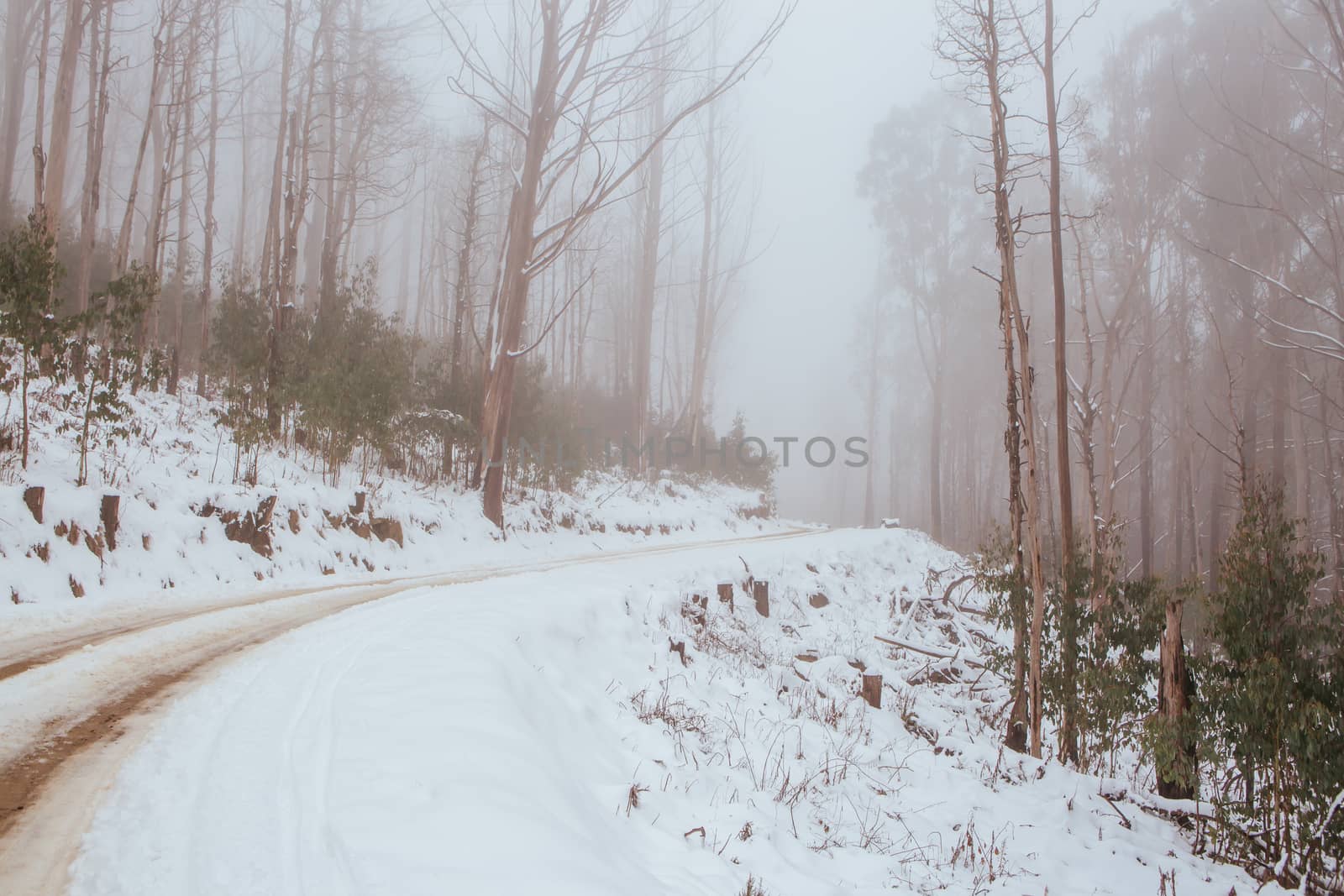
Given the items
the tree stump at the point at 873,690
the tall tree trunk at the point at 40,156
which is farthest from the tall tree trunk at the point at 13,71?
the tree stump at the point at 873,690

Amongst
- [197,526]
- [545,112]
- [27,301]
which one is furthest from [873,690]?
[545,112]

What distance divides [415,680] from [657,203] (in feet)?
75.7

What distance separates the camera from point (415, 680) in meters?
4.20

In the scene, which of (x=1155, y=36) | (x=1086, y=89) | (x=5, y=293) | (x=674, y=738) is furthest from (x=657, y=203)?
(x=674, y=738)

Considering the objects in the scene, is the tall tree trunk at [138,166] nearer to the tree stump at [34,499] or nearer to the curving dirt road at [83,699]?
the tree stump at [34,499]

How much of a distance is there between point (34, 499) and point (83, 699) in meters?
4.19

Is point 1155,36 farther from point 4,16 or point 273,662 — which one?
point 4,16

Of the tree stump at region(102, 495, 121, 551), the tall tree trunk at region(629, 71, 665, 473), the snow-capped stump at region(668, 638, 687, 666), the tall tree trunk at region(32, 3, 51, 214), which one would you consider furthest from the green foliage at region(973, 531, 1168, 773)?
the tall tree trunk at region(629, 71, 665, 473)

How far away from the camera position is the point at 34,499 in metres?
6.44

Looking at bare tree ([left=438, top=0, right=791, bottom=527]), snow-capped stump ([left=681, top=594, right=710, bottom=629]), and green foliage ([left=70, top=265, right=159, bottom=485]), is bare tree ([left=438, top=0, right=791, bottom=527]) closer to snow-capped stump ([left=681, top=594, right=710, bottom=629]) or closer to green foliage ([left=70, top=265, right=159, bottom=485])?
snow-capped stump ([left=681, top=594, right=710, bottom=629])

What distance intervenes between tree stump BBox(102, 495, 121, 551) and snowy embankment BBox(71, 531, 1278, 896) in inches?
114

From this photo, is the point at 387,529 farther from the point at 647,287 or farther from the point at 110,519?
the point at 647,287

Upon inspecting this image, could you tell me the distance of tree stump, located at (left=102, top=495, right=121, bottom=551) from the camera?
22.8ft

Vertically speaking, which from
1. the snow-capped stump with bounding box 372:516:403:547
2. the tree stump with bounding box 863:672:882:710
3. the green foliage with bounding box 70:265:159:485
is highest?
the green foliage with bounding box 70:265:159:485
